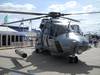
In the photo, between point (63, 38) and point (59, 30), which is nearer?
point (63, 38)

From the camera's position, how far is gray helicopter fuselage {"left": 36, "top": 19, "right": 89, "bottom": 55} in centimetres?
1260

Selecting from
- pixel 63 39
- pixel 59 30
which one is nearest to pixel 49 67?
pixel 63 39

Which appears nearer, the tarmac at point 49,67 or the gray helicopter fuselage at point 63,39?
the tarmac at point 49,67

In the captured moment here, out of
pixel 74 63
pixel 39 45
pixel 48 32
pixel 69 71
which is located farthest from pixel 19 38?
pixel 69 71

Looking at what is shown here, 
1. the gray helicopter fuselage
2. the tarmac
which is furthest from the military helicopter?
the tarmac

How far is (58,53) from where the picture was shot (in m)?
14.1

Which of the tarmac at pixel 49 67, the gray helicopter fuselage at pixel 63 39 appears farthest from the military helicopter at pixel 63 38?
the tarmac at pixel 49 67

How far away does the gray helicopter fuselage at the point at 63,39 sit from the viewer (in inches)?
496

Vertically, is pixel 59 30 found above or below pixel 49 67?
above

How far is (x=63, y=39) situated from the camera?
43.1 feet

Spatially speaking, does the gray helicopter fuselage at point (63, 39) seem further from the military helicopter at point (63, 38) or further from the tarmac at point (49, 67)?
the tarmac at point (49, 67)

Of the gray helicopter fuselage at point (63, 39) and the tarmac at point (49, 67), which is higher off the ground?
the gray helicopter fuselage at point (63, 39)

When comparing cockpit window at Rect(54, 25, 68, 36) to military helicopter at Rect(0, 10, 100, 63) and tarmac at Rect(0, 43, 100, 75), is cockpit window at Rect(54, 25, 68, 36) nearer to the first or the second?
military helicopter at Rect(0, 10, 100, 63)

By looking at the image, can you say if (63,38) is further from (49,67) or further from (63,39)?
(49,67)
